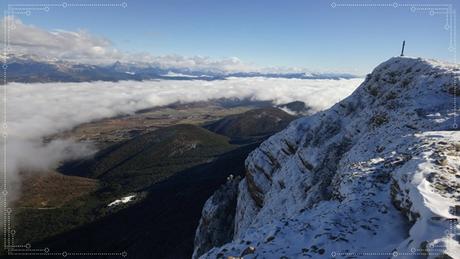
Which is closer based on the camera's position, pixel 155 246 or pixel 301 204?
pixel 301 204

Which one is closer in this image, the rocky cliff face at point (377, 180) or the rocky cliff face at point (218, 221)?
the rocky cliff face at point (377, 180)

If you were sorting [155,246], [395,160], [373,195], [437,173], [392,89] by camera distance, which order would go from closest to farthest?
[437,173] < [373,195] < [395,160] < [392,89] < [155,246]

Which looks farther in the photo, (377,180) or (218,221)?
(218,221)

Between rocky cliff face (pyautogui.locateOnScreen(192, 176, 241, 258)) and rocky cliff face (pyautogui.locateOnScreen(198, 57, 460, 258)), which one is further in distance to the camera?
rocky cliff face (pyautogui.locateOnScreen(192, 176, 241, 258))

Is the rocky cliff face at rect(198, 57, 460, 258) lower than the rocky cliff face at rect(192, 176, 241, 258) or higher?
higher

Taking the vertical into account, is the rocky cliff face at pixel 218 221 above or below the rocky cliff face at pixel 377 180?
below

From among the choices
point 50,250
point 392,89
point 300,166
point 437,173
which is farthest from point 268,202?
point 50,250

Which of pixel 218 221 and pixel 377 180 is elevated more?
pixel 377 180

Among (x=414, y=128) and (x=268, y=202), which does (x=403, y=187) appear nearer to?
(x=414, y=128)
